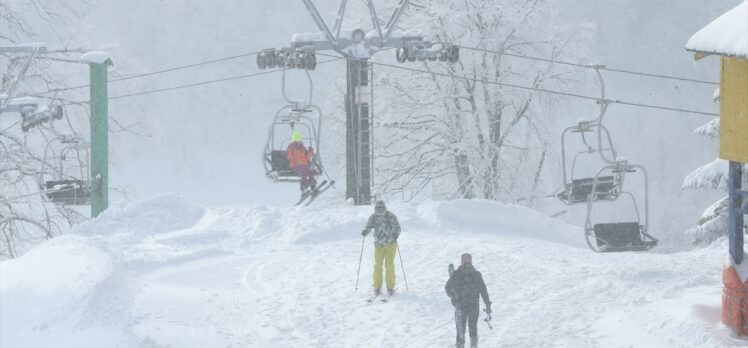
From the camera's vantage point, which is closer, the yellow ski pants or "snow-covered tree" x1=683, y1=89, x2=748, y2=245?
the yellow ski pants

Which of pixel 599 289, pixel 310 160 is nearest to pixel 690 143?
pixel 310 160

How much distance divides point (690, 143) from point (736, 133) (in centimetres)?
5144

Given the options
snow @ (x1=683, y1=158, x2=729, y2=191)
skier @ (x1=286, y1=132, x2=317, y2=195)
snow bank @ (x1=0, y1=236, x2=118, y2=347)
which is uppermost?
skier @ (x1=286, y1=132, x2=317, y2=195)

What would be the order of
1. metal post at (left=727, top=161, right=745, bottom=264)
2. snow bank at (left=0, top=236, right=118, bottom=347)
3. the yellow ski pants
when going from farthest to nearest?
the yellow ski pants < metal post at (left=727, top=161, right=745, bottom=264) < snow bank at (left=0, top=236, right=118, bottom=347)

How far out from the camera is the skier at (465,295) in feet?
42.2

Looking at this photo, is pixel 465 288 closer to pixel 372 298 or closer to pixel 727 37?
pixel 372 298

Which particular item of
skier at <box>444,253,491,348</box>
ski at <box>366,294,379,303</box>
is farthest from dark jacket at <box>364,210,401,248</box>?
skier at <box>444,253,491,348</box>

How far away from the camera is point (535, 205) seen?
1280 inches

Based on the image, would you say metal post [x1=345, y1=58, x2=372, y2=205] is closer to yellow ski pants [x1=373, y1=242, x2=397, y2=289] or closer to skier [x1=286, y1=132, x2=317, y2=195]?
skier [x1=286, y1=132, x2=317, y2=195]

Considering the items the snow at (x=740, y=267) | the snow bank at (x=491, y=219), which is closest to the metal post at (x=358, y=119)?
the snow bank at (x=491, y=219)

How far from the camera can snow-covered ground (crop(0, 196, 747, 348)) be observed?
13.4 meters

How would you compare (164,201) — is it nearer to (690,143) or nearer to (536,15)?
(536,15)

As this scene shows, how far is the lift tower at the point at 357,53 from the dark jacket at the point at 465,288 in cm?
909

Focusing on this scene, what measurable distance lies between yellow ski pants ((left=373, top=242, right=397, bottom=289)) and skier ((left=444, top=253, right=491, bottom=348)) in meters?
2.78
